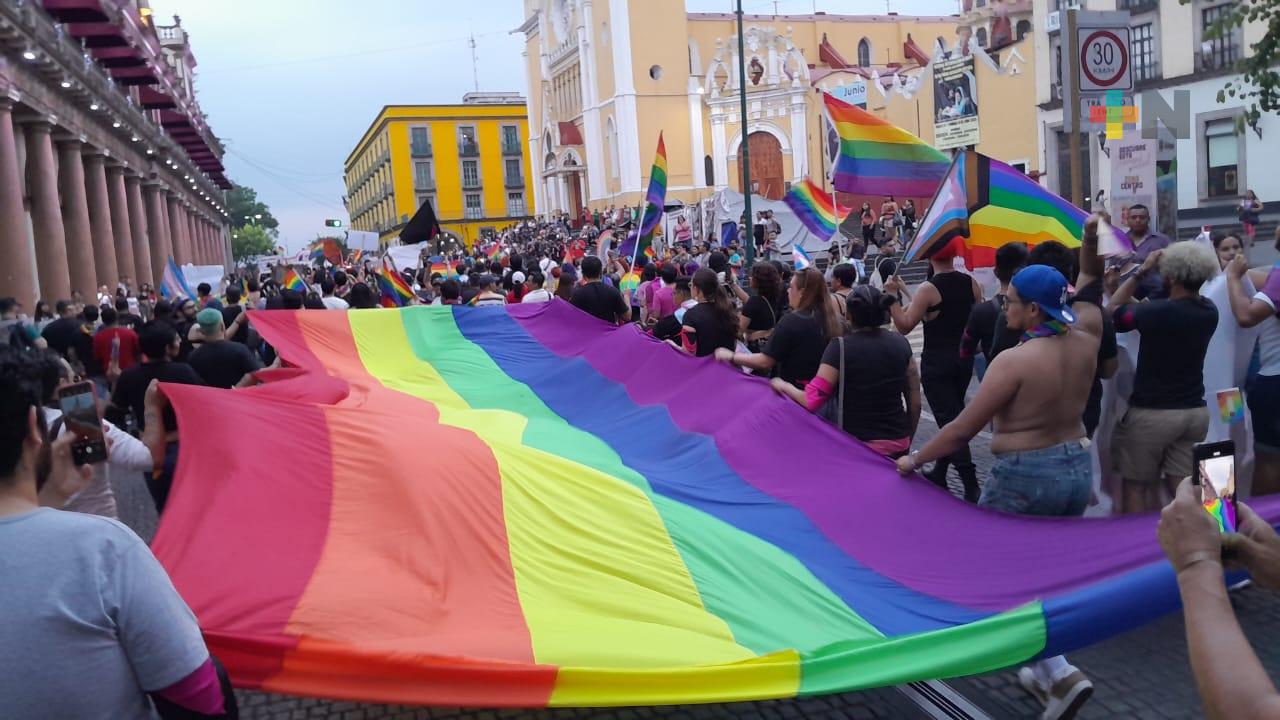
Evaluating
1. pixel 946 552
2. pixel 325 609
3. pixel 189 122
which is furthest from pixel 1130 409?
pixel 189 122

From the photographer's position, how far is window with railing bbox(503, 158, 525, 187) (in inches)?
3366

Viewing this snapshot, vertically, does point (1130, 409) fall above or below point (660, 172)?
below

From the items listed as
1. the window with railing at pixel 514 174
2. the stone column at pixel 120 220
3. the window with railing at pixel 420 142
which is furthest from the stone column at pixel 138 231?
the window with railing at pixel 514 174

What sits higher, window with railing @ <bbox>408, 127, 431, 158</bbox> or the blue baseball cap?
window with railing @ <bbox>408, 127, 431, 158</bbox>

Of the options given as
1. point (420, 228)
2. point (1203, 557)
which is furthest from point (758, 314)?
point (420, 228)

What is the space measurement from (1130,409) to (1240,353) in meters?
0.92

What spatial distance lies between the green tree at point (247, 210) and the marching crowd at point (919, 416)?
14457 cm

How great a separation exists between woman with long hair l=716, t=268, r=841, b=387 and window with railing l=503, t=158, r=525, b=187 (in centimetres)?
8149

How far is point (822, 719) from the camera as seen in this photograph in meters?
4.34

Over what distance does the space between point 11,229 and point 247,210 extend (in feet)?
441

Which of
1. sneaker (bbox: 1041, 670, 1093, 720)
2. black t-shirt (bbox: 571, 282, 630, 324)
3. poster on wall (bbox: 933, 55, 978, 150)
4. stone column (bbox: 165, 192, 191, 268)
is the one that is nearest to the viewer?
sneaker (bbox: 1041, 670, 1093, 720)

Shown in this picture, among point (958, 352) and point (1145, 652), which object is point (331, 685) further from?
point (958, 352)

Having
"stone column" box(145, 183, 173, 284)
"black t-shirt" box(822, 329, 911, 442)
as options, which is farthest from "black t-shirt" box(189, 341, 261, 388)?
"stone column" box(145, 183, 173, 284)

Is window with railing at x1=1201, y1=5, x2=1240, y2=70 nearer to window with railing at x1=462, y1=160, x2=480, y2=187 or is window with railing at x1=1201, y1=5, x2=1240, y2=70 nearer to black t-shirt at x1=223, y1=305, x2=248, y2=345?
black t-shirt at x1=223, y1=305, x2=248, y2=345
